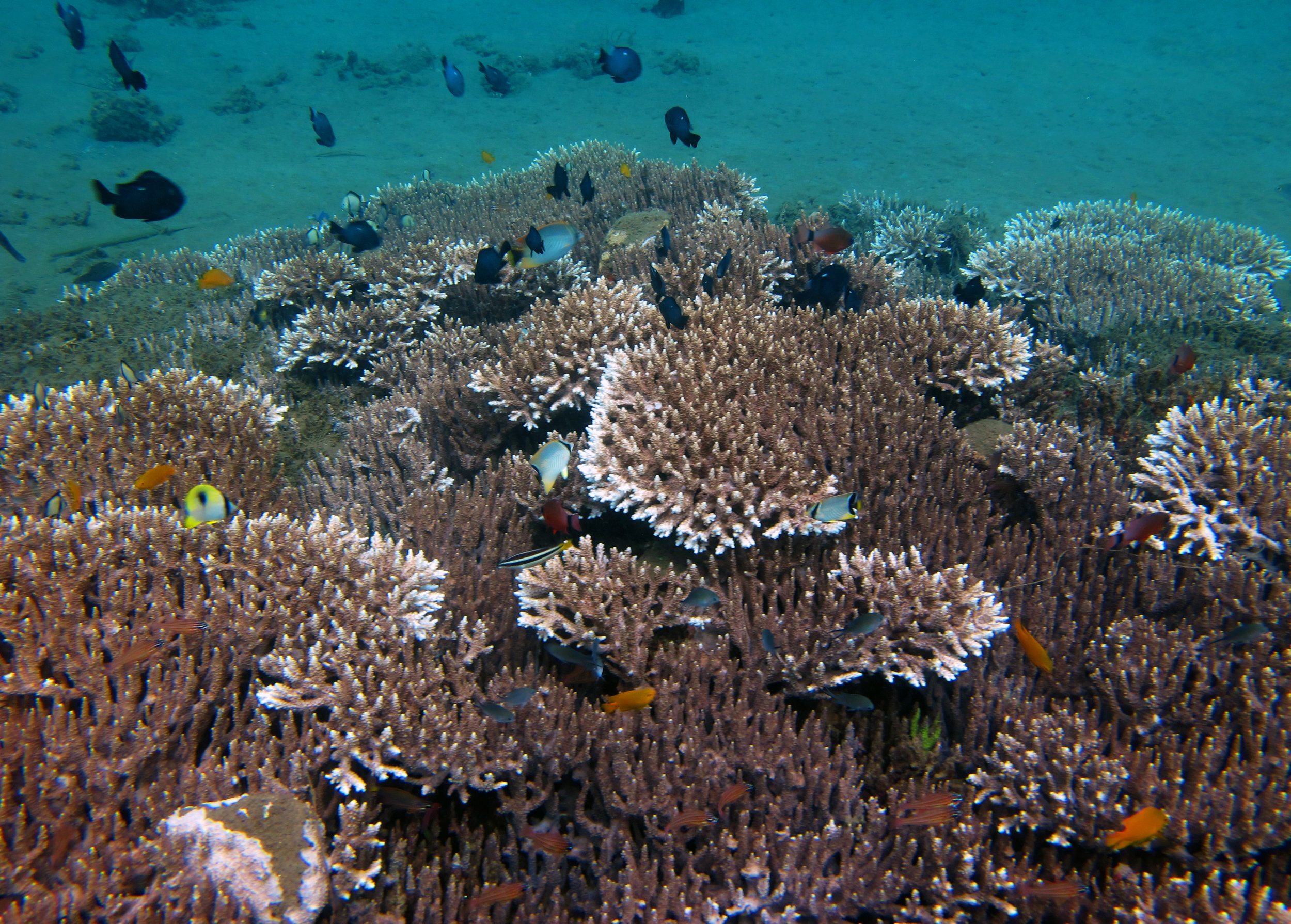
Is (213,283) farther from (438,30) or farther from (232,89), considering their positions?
(438,30)

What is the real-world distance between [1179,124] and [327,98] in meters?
34.8

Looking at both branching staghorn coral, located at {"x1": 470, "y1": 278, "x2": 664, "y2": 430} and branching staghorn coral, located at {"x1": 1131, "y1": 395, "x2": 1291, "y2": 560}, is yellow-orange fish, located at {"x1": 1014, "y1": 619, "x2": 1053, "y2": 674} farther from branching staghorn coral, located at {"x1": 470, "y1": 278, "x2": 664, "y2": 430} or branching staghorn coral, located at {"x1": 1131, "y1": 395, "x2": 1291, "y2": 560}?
branching staghorn coral, located at {"x1": 470, "y1": 278, "x2": 664, "y2": 430}

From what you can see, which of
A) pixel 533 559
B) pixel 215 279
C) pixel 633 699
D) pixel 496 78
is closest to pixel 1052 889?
pixel 633 699

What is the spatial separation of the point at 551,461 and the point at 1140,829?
3262 mm

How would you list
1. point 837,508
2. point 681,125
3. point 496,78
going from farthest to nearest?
point 496,78 → point 681,125 → point 837,508

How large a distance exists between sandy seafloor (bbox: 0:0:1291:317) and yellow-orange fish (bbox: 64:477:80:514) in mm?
10403

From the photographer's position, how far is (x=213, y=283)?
7.02 m

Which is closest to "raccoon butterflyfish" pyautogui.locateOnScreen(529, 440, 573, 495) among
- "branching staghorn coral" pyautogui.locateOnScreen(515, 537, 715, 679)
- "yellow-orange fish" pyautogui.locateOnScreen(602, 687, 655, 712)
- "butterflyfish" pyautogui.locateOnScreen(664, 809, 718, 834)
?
"branching staghorn coral" pyautogui.locateOnScreen(515, 537, 715, 679)

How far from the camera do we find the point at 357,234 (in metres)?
6.38

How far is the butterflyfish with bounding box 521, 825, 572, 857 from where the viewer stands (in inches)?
107

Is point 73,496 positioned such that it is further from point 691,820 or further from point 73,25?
point 73,25

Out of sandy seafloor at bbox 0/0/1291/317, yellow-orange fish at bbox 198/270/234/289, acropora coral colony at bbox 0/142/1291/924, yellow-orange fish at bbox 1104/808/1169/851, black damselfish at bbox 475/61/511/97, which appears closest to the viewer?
yellow-orange fish at bbox 1104/808/1169/851

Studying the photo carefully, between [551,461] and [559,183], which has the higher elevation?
[559,183]

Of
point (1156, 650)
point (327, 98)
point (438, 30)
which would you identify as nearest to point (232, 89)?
point (327, 98)
